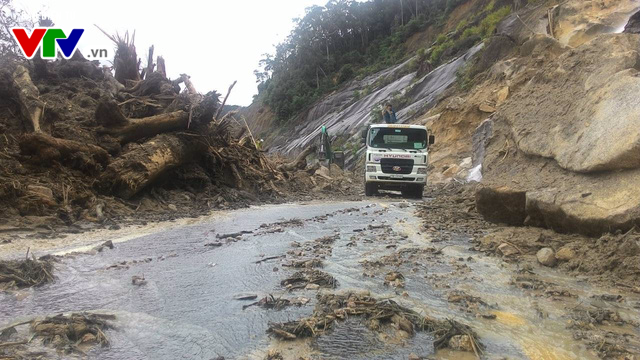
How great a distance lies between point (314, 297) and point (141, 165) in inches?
302

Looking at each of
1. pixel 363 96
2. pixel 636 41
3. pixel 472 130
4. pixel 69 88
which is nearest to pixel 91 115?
pixel 69 88

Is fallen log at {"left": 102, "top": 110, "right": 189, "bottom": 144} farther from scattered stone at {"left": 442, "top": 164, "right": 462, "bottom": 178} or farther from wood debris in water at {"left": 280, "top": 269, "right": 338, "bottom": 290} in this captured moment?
scattered stone at {"left": 442, "top": 164, "right": 462, "bottom": 178}

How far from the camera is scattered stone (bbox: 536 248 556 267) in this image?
19.4ft

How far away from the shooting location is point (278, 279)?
5598 mm

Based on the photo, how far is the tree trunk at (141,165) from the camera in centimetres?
1070

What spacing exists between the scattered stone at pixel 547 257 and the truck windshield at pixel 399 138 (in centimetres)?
892

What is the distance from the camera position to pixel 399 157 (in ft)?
47.7

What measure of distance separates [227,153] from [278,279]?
33.4 feet

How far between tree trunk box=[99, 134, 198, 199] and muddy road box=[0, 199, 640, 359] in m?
3.10

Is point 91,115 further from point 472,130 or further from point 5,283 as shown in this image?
point 472,130

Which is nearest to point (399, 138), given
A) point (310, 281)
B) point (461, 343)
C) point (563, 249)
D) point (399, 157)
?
point (399, 157)

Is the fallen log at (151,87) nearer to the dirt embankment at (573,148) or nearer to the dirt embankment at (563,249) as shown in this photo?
the dirt embankment at (563,249)

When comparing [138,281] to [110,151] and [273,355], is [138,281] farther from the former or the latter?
[110,151]

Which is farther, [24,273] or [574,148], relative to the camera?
[574,148]
